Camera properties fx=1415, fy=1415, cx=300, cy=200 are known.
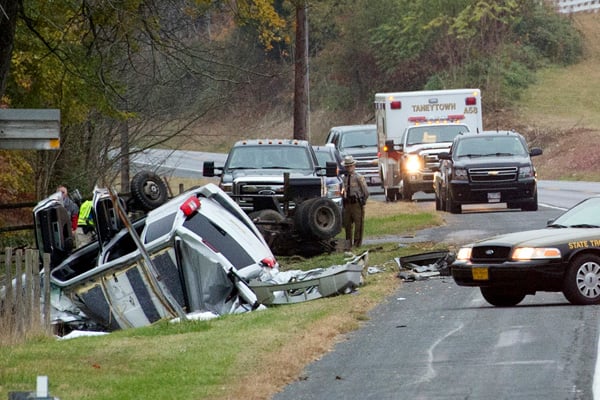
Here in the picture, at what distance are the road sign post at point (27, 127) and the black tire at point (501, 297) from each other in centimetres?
538

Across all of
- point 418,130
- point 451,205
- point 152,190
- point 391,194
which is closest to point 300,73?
point 391,194

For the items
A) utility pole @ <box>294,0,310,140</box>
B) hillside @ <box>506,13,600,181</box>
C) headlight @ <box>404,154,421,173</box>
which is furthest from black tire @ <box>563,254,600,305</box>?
hillside @ <box>506,13,600,181</box>

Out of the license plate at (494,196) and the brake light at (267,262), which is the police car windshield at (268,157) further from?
the brake light at (267,262)

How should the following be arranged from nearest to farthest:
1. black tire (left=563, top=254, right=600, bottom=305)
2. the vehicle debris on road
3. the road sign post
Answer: the road sign post → black tire (left=563, top=254, right=600, bottom=305) → the vehicle debris on road

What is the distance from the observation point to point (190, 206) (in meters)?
18.0

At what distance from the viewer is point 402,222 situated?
3161 centimetres

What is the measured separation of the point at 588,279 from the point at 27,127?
6.21 meters

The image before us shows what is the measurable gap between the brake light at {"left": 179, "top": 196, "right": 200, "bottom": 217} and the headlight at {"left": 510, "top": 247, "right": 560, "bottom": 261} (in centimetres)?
443

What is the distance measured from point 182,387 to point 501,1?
61.9 metres

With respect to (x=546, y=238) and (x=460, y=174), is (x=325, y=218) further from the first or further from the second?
(x=546, y=238)

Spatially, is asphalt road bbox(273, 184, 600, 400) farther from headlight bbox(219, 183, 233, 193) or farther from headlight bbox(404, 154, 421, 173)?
headlight bbox(404, 154, 421, 173)

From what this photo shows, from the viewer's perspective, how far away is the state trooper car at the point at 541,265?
1533cm

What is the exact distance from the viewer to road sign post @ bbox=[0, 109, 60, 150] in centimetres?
1353

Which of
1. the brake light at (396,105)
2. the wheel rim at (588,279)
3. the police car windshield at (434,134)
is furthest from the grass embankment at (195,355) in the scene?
the brake light at (396,105)
